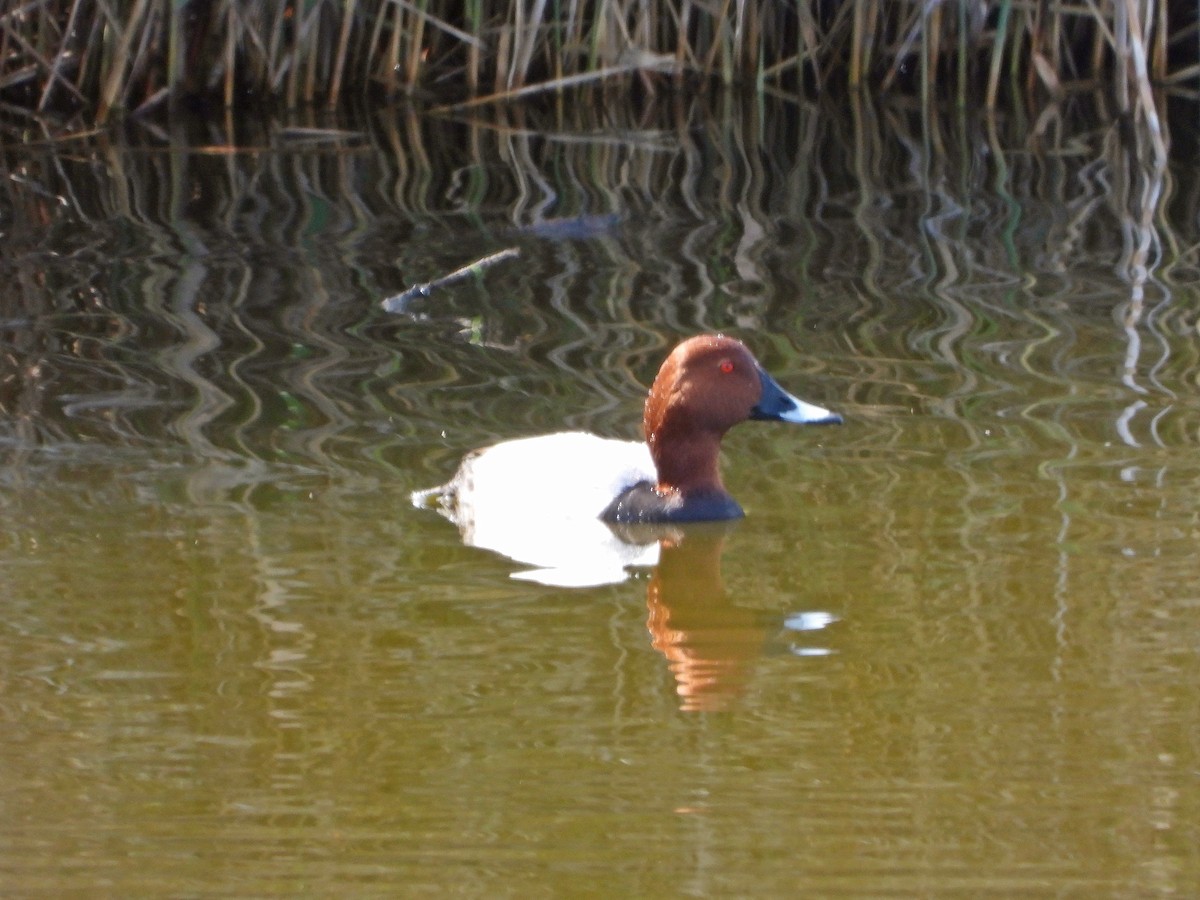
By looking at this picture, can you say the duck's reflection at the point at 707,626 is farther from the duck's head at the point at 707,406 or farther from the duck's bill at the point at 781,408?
the duck's bill at the point at 781,408

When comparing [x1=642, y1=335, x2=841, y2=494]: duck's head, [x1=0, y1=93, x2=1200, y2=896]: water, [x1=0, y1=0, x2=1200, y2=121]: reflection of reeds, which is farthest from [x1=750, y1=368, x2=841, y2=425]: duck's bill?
[x1=0, y1=0, x2=1200, y2=121]: reflection of reeds

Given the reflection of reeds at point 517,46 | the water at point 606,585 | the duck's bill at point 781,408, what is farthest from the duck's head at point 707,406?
the reflection of reeds at point 517,46

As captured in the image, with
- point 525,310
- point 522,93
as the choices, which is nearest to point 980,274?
point 525,310

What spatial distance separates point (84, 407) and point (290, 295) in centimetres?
161

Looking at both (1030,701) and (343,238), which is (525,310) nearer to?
(343,238)

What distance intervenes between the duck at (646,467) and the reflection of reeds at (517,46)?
5146 millimetres

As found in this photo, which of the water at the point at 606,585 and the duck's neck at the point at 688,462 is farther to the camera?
the duck's neck at the point at 688,462

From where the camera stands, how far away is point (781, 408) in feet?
18.1

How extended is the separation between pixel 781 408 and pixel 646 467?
42cm

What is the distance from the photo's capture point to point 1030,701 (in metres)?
3.78

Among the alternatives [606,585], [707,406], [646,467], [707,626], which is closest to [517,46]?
[646,467]

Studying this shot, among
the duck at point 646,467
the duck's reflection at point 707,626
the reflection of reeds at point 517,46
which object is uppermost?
the reflection of reeds at point 517,46

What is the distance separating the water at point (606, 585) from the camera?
10.6ft

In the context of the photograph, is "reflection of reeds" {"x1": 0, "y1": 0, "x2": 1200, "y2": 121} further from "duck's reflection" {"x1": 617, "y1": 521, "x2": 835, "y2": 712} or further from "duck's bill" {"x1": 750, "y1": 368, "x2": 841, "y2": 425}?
"duck's reflection" {"x1": 617, "y1": 521, "x2": 835, "y2": 712}
